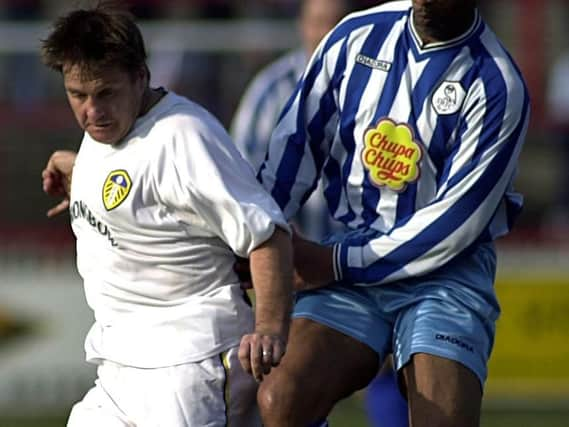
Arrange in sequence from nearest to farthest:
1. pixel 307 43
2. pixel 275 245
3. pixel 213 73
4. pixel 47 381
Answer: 1. pixel 275 245
2. pixel 307 43
3. pixel 47 381
4. pixel 213 73

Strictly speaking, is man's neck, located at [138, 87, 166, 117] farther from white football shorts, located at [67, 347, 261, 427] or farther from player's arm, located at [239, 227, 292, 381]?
white football shorts, located at [67, 347, 261, 427]

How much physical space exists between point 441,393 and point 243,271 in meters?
0.69

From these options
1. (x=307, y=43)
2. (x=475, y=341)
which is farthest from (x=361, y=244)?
(x=307, y=43)

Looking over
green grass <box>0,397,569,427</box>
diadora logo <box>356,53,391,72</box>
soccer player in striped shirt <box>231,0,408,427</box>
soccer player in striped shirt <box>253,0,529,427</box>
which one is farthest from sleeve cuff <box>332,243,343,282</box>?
green grass <box>0,397,569,427</box>

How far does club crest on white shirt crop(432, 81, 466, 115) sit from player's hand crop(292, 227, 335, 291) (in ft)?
1.84

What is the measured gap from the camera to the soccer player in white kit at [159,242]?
4.30 metres

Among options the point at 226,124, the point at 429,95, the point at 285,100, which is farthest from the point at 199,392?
the point at 226,124

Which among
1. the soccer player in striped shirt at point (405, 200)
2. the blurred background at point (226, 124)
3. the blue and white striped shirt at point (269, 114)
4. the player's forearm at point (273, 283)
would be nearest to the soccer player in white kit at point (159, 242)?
the player's forearm at point (273, 283)

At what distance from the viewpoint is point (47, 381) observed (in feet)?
34.5

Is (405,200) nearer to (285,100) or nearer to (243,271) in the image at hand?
(243,271)

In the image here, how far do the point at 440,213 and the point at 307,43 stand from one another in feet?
9.98

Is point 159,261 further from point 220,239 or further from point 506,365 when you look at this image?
point 506,365

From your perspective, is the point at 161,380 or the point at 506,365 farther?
the point at 506,365

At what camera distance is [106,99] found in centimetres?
434
